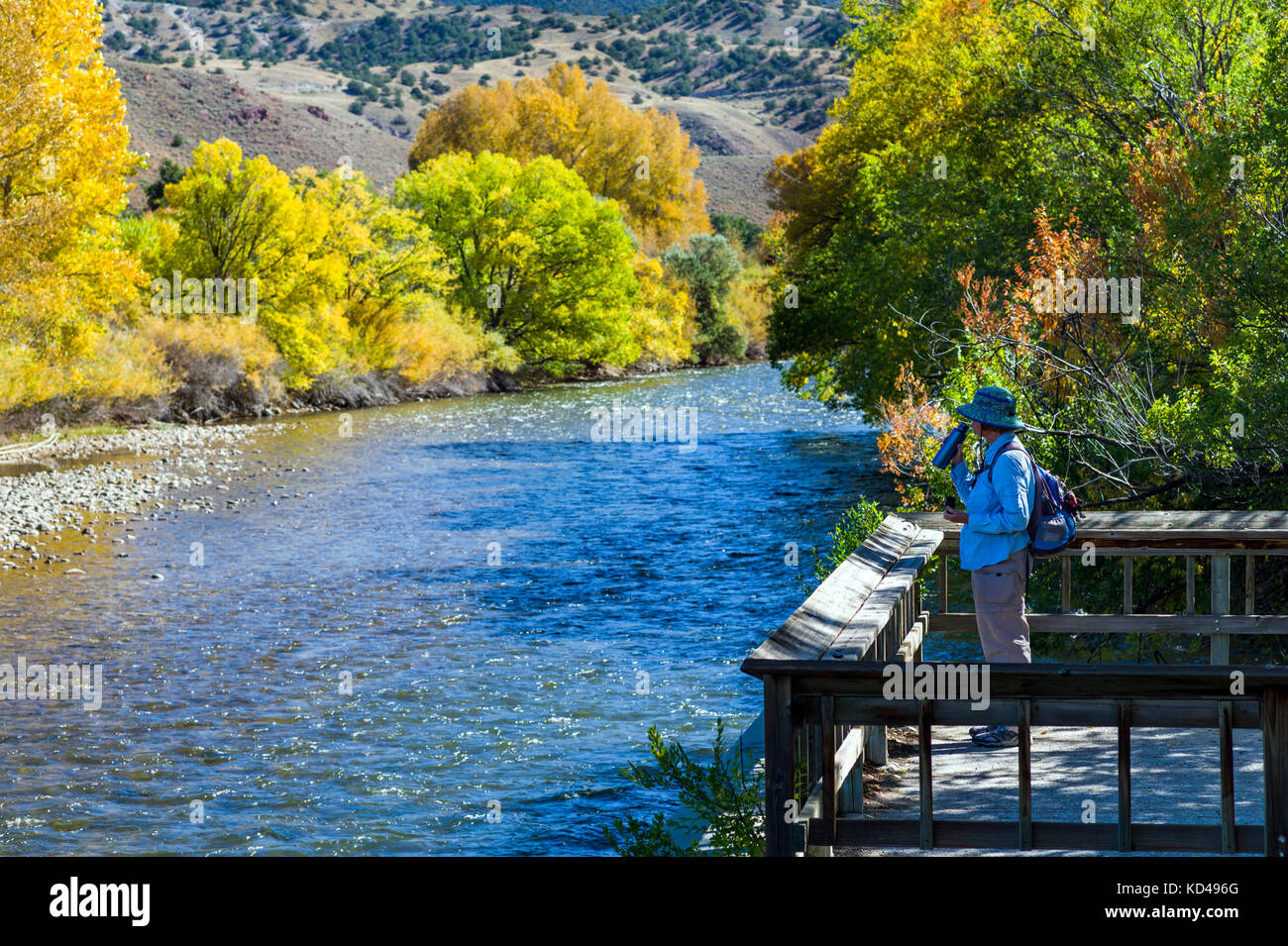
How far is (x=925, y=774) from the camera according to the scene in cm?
498

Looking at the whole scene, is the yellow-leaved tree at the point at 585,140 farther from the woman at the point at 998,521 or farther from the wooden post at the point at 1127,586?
the woman at the point at 998,521

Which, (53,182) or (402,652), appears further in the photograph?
(53,182)

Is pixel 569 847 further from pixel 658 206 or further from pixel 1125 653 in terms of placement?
pixel 658 206

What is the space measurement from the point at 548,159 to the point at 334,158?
68.4 m

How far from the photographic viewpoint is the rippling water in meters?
10.1

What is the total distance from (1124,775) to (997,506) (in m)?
2.59

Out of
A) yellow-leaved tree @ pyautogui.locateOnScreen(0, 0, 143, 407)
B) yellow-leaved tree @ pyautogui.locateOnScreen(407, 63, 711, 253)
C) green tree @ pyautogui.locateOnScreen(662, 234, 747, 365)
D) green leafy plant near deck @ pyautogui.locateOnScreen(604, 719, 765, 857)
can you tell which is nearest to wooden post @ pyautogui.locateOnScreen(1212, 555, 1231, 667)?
green leafy plant near deck @ pyautogui.locateOnScreen(604, 719, 765, 857)

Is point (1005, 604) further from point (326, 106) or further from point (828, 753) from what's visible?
point (326, 106)

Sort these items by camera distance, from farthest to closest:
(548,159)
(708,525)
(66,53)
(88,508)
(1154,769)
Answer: (548,159) < (66,53) < (88,508) < (708,525) < (1154,769)

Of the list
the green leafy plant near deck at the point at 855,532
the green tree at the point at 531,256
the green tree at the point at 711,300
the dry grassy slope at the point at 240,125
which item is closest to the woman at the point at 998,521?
the green leafy plant near deck at the point at 855,532

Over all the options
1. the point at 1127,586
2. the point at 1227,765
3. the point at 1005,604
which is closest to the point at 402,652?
the point at 1127,586

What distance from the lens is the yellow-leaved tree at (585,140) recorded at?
308 ft
